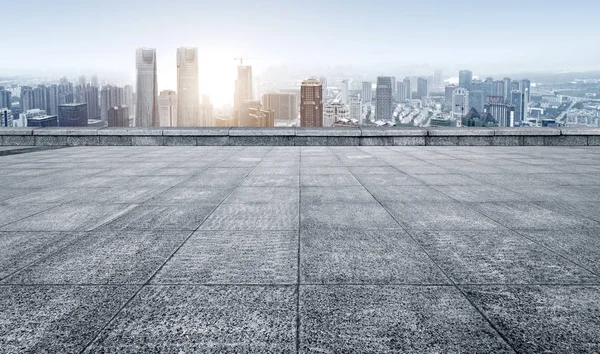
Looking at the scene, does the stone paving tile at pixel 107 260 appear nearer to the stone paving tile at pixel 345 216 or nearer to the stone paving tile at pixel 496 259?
the stone paving tile at pixel 345 216

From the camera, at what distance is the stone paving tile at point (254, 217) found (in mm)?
6150

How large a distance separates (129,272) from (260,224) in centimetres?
219

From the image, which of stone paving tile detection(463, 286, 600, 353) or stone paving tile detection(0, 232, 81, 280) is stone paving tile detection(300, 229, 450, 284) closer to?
stone paving tile detection(463, 286, 600, 353)

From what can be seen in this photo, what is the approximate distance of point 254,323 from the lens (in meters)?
3.34

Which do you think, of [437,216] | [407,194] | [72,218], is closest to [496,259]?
[437,216]

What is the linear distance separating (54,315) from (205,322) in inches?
48.0

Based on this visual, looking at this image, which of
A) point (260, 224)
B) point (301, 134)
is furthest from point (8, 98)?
point (260, 224)

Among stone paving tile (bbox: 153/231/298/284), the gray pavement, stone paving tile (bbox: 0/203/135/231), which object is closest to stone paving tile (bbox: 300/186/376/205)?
the gray pavement

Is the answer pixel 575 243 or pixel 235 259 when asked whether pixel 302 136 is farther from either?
pixel 235 259

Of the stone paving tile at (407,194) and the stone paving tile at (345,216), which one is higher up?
the stone paving tile at (407,194)

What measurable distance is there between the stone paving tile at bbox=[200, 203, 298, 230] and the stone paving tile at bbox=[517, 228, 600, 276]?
3107mm

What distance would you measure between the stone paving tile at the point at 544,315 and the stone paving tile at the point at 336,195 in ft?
12.9

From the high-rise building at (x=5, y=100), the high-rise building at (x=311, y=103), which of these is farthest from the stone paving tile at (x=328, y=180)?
the high-rise building at (x=5, y=100)

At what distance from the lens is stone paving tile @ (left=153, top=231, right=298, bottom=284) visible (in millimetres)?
4254
